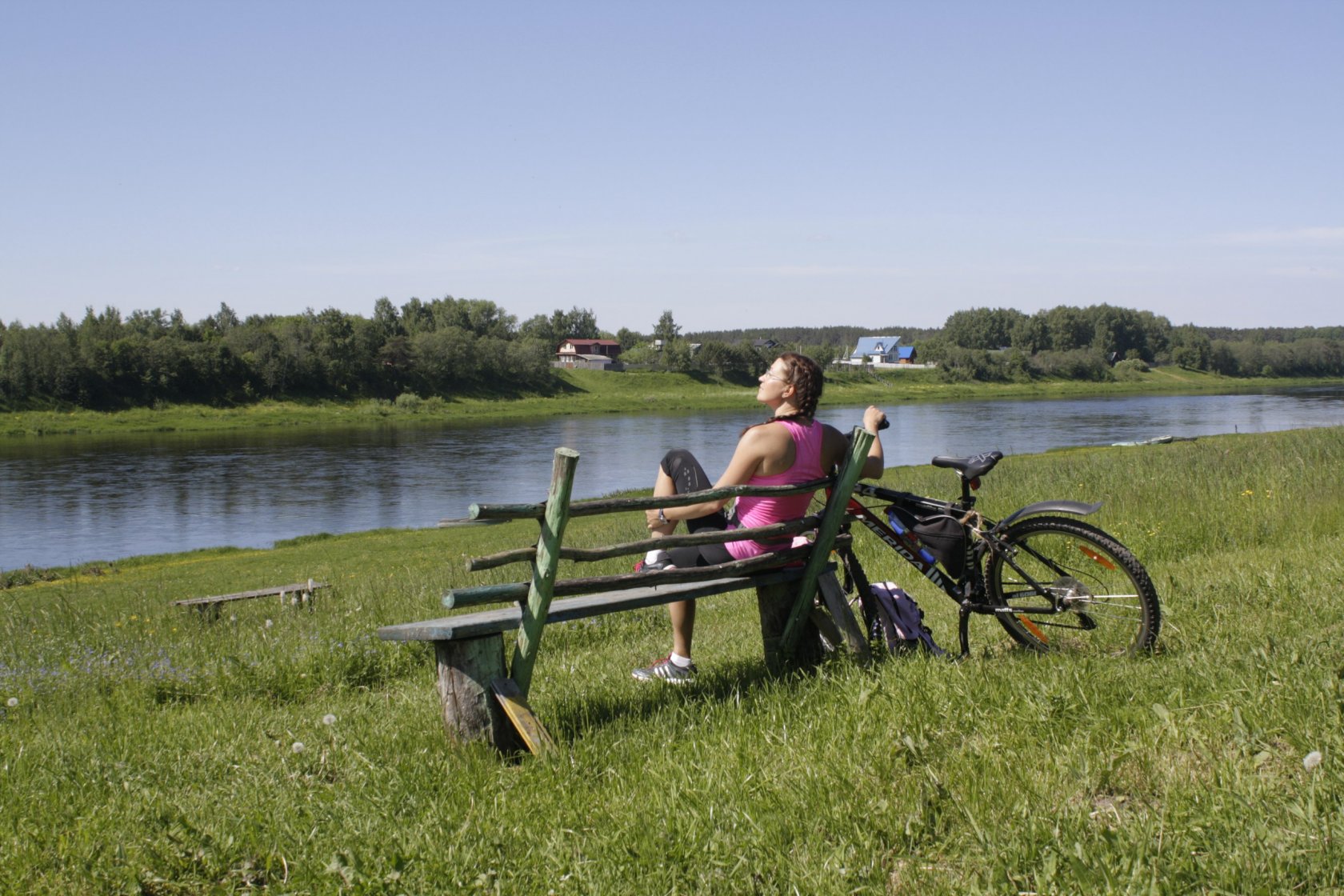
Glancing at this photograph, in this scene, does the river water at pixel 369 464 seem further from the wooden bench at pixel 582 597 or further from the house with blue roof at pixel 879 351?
the house with blue roof at pixel 879 351

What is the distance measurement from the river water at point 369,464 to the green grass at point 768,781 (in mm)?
11202

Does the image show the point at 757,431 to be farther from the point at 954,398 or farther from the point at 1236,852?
the point at 954,398

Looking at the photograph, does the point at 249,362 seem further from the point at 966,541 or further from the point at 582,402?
the point at 966,541

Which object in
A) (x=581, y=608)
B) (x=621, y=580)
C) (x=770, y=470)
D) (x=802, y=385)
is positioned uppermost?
(x=802, y=385)

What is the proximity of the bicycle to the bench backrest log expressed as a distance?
28 centimetres

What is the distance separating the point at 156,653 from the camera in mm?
7879

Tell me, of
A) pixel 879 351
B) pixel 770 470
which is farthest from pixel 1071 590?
pixel 879 351

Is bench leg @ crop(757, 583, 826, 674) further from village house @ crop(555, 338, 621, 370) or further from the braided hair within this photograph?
village house @ crop(555, 338, 621, 370)

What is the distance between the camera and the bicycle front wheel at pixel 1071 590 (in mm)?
4836

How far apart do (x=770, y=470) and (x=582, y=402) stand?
100 m

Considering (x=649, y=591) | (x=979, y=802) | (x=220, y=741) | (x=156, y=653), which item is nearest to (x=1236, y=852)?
(x=979, y=802)

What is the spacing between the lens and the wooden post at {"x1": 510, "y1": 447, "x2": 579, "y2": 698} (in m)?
4.43

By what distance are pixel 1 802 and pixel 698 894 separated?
9.76 ft

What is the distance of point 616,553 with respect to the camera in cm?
481
